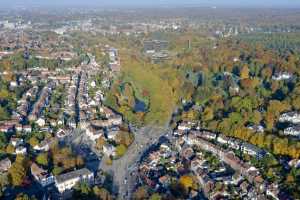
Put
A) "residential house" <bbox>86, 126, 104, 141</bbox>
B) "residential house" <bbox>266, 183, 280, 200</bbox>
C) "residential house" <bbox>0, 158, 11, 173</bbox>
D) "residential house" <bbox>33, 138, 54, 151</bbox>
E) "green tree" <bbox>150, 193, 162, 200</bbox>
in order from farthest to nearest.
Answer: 1. "residential house" <bbox>86, 126, 104, 141</bbox>
2. "residential house" <bbox>33, 138, 54, 151</bbox>
3. "residential house" <bbox>0, 158, 11, 173</bbox>
4. "residential house" <bbox>266, 183, 280, 200</bbox>
5. "green tree" <bbox>150, 193, 162, 200</bbox>

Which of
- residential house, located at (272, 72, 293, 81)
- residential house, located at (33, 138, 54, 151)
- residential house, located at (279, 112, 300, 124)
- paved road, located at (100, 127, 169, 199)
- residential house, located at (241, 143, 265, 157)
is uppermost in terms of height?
residential house, located at (272, 72, 293, 81)

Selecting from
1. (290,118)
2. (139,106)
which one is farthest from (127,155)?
(290,118)

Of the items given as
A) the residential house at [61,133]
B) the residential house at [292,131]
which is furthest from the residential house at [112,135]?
the residential house at [292,131]

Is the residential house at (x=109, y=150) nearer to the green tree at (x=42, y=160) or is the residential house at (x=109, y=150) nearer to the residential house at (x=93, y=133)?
the residential house at (x=93, y=133)

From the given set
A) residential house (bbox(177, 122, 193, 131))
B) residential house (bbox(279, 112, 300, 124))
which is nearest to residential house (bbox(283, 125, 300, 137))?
residential house (bbox(279, 112, 300, 124))

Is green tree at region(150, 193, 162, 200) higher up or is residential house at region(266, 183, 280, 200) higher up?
green tree at region(150, 193, 162, 200)

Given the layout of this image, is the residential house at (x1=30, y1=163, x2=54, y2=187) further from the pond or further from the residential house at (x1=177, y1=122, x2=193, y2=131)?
the pond
